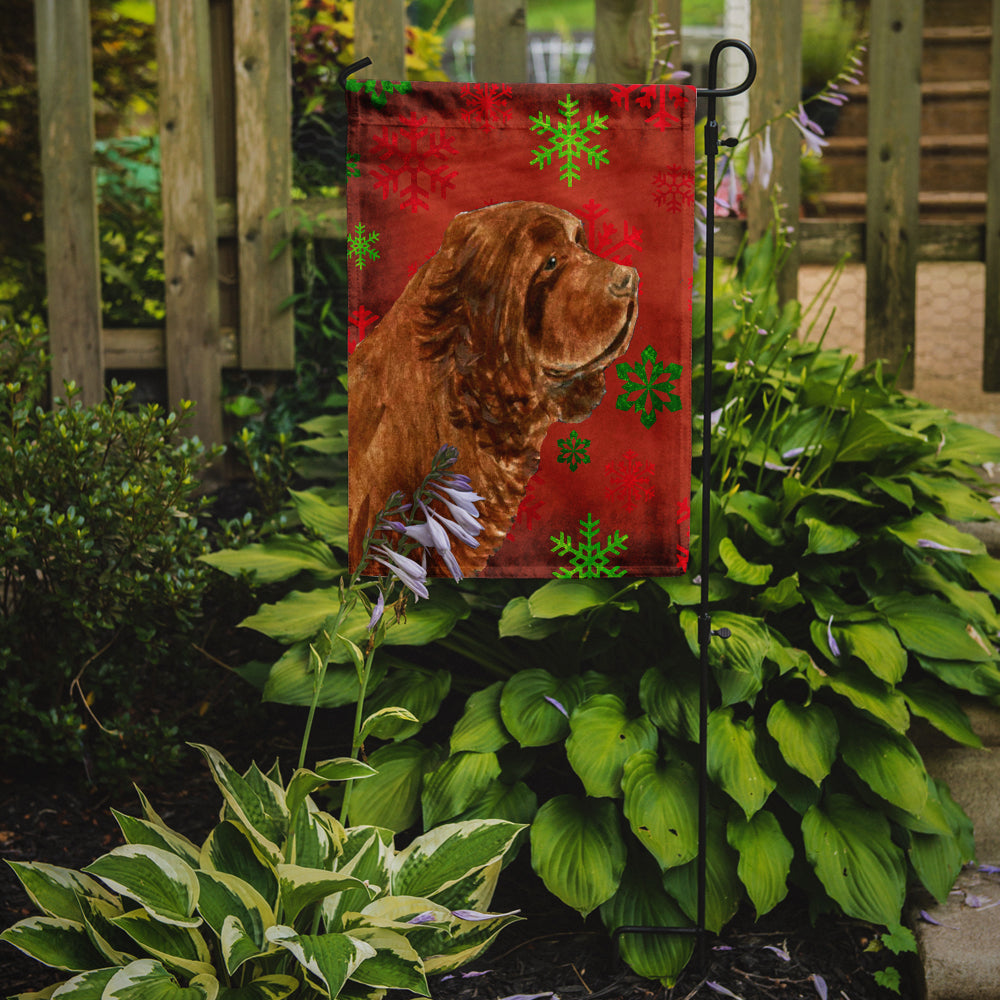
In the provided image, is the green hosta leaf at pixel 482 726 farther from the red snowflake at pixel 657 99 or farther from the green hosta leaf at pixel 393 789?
the red snowflake at pixel 657 99

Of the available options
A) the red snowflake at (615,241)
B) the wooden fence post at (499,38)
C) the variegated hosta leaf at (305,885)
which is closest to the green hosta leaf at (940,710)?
A: the red snowflake at (615,241)

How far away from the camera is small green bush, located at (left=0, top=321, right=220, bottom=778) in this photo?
7.81 feet

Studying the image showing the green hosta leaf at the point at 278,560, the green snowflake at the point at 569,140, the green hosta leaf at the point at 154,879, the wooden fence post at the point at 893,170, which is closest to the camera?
the green hosta leaf at the point at 154,879

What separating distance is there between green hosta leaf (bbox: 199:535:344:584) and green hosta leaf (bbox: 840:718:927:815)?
4.19 ft

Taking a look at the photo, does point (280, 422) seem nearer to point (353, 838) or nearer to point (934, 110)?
point (353, 838)

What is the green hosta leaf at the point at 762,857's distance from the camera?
6.49 feet

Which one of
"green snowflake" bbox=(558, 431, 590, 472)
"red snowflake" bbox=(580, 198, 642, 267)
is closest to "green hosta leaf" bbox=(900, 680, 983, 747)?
"green snowflake" bbox=(558, 431, 590, 472)

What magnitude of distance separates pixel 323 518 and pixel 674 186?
1260 mm

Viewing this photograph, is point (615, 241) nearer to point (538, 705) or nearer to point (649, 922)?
point (538, 705)

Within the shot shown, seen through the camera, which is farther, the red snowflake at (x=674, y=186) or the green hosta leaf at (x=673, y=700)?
the green hosta leaf at (x=673, y=700)

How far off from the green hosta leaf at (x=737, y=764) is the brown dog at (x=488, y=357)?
0.62m

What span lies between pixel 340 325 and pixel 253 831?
2313 millimetres

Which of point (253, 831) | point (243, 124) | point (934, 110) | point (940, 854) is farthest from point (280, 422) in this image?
point (934, 110)

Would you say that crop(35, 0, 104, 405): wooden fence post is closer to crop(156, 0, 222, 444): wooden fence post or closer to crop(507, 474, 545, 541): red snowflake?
crop(156, 0, 222, 444): wooden fence post
